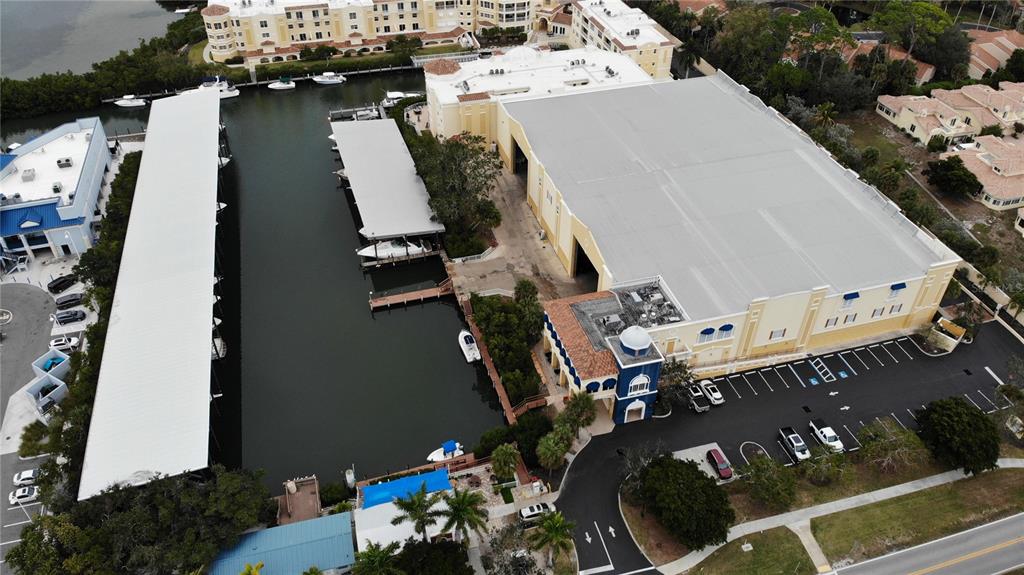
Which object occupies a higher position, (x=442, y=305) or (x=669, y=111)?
(x=669, y=111)

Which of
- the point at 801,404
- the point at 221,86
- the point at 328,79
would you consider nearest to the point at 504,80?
the point at 328,79

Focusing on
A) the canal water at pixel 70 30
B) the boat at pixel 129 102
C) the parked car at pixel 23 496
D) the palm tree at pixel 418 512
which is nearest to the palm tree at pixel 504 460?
the palm tree at pixel 418 512

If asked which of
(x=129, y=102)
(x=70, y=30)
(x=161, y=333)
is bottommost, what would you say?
(x=129, y=102)

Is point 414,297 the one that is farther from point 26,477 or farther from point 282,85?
point 282,85

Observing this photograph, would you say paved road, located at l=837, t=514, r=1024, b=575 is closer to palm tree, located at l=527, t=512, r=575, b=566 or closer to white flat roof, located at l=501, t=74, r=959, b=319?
palm tree, located at l=527, t=512, r=575, b=566

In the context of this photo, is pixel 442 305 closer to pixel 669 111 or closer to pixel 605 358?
pixel 605 358

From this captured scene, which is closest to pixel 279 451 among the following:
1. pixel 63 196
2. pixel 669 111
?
pixel 63 196

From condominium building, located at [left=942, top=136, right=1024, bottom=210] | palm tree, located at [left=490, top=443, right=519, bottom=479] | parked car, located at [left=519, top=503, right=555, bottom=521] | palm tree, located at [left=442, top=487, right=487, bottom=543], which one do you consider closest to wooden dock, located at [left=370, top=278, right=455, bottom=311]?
palm tree, located at [left=490, top=443, right=519, bottom=479]
